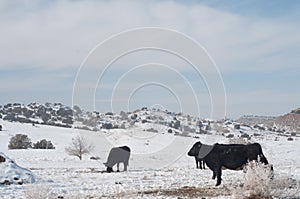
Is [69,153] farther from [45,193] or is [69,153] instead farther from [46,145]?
[45,193]

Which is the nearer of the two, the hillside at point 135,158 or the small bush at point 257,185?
the small bush at point 257,185

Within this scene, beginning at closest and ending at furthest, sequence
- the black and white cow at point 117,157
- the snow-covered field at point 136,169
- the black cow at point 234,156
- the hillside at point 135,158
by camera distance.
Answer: the snow-covered field at point 136,169, the hillside at point 135,158, the black cow at point 234,156, the black and white cow at point 117,157

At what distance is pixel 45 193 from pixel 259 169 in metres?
6.82

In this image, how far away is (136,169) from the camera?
3244 centimetres

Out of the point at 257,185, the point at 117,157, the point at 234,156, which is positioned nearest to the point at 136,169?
the point at 117,157

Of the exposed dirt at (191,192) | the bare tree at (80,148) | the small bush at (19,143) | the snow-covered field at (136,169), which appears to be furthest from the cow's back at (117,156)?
the small bush at (19,143)

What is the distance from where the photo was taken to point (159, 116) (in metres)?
62.0

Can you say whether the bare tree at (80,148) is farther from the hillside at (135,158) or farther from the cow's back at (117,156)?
the cow's back at (117,156)

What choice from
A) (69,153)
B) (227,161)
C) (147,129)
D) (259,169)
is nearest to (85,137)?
(69,153)

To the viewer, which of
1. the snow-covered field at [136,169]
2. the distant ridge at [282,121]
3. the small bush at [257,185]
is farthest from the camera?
the distant ridge at [282,121]

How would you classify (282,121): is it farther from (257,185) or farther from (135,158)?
(257,185)

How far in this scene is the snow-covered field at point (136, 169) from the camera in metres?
16.0

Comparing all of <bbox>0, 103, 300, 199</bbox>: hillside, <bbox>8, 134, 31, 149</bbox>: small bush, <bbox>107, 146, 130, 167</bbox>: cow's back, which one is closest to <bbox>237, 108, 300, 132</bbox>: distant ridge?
<bbox>0, 103, 300, 199</bbox>: hillside

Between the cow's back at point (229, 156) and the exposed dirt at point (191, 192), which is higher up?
the cow's back at point (229, 156)
